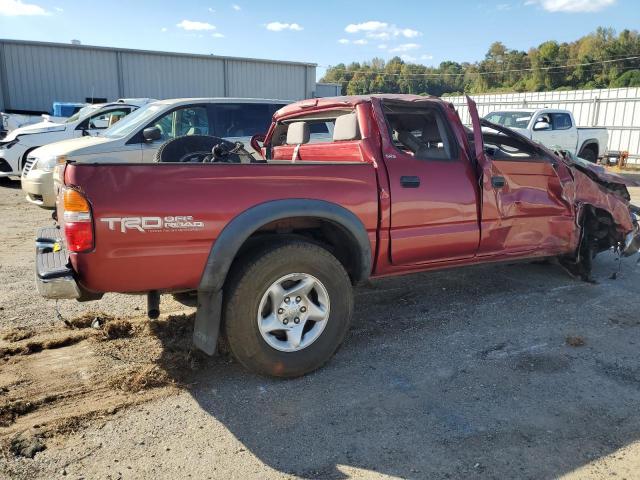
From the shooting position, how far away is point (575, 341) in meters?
4.05

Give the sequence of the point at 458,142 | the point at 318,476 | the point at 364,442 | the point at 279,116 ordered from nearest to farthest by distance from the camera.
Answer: the point at 318,476 < the point at 364,442 < the point at 458,142 < the point at 279,116

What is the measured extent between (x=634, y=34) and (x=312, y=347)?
70554mm

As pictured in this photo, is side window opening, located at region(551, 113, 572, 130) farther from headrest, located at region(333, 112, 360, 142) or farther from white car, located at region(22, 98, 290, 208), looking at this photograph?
headrest, located at region(333, 112, 360, 142)

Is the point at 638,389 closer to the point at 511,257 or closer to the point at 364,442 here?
the point at 511,257

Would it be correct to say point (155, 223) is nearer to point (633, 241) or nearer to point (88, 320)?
point (88, 320)

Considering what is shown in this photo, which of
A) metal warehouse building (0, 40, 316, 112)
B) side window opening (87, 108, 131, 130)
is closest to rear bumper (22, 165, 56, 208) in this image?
side window opening (87, 108, 131, 130)

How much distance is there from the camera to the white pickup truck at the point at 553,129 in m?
13.3

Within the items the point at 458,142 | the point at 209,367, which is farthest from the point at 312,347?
the point at 458,142

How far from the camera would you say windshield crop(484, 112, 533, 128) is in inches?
529

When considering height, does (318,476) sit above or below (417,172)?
below

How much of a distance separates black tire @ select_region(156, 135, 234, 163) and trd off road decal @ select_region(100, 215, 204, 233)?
6.01 feet

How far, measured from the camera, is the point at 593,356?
3.84m

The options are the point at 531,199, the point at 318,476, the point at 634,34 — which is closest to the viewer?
the point at 318,476

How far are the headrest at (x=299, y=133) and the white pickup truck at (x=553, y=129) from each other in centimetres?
909
